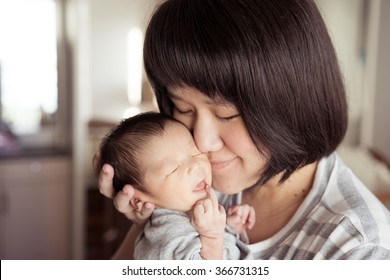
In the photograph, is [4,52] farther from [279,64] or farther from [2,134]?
[279,64]

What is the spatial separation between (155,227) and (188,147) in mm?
113

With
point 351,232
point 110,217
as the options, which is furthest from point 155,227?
point 110,217

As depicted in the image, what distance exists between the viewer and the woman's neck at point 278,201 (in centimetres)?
71

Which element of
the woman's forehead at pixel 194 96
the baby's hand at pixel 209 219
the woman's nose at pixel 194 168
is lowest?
the baby's hand at pixel 209 219

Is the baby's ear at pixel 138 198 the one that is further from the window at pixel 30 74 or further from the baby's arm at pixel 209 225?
the window at pixel 30 74

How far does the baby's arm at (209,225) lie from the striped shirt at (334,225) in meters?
0.07

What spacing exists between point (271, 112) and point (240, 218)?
160 millimetres

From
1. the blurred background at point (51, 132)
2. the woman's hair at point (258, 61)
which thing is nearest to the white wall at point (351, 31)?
→ the blurred background at point (51, 132)

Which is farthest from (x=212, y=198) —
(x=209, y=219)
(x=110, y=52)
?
(x=110, y=52)

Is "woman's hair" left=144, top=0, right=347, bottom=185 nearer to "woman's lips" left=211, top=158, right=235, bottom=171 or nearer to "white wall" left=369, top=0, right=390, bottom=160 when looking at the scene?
"woman's lips" left=211, top=158, right=235, bottom=171

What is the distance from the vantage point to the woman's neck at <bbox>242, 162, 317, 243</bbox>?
2.34 feet

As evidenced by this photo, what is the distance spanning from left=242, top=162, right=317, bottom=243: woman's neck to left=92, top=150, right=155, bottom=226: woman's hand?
16cm

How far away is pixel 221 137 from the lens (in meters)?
0.66
